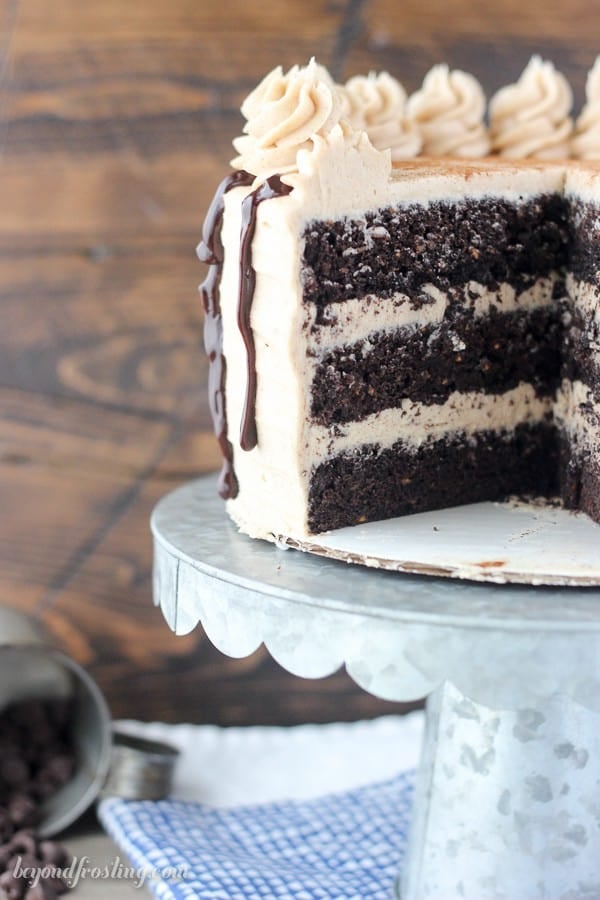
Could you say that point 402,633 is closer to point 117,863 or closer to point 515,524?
point 515,524

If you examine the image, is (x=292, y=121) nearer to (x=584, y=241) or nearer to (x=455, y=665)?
(x=584, y=241)

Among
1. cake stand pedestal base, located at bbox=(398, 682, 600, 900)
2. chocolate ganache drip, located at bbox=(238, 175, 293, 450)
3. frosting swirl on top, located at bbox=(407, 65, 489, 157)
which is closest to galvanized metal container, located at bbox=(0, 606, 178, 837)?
cake stand pedestal base, located at bbox=(398, 682, 600, 900)

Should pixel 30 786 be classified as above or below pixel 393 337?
below

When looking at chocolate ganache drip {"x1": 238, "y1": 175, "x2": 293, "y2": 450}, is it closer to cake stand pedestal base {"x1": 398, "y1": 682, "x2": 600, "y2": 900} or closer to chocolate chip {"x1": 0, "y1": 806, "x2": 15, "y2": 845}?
cake stand pedestal base {"x1": 398, "y1": 682, "x2": 600, "y2": 900}

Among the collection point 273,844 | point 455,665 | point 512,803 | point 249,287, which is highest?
point 249,287

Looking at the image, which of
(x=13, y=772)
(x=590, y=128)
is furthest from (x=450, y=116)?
(x=13, y=772)

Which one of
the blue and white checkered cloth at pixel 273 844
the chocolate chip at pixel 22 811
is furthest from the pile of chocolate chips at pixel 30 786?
the blue and white checkered cloth at pixel 273 844
